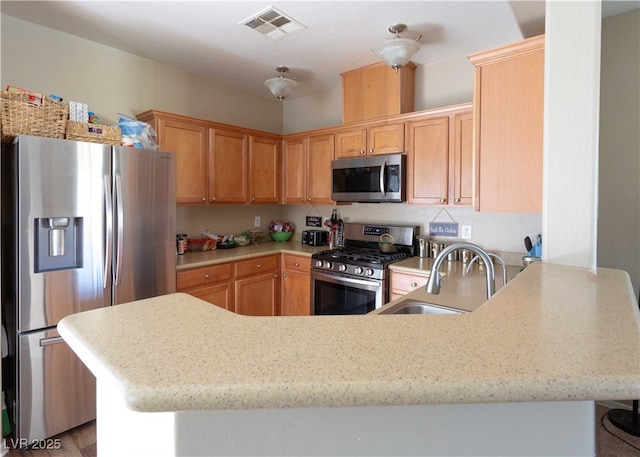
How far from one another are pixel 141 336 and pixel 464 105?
2710 mm

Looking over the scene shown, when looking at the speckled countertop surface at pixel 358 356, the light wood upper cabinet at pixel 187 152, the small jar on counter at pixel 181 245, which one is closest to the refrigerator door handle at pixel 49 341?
the small jar on counter at pixel 181 245

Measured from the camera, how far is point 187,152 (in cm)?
303

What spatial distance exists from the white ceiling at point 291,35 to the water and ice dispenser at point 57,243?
1.41 metres

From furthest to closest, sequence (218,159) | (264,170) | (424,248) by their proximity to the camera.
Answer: (264,170) < (218,159) < (424,248)

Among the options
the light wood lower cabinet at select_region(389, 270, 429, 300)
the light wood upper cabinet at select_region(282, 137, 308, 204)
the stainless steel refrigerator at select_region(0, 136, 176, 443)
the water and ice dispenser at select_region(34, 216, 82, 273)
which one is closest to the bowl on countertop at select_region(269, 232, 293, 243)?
the light wood upper cabinet at select_region(282, 137, 308, 204)

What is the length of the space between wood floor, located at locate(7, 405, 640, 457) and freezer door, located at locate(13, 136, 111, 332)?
0.69 meters

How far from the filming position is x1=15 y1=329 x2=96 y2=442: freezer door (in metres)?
1.91

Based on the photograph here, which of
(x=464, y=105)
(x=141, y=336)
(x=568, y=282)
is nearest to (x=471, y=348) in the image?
(x=141, y=336)

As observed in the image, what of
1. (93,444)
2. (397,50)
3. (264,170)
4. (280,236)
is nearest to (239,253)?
(280,236)

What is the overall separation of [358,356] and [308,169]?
3224mm

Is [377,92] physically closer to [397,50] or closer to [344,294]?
[397,50]

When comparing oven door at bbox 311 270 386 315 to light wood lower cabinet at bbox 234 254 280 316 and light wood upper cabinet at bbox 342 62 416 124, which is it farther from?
light wood upper cabinet at bbox 342 62 416 124

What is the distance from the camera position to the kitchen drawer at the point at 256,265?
10.4 feet

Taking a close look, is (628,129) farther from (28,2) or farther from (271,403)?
(28,2)
